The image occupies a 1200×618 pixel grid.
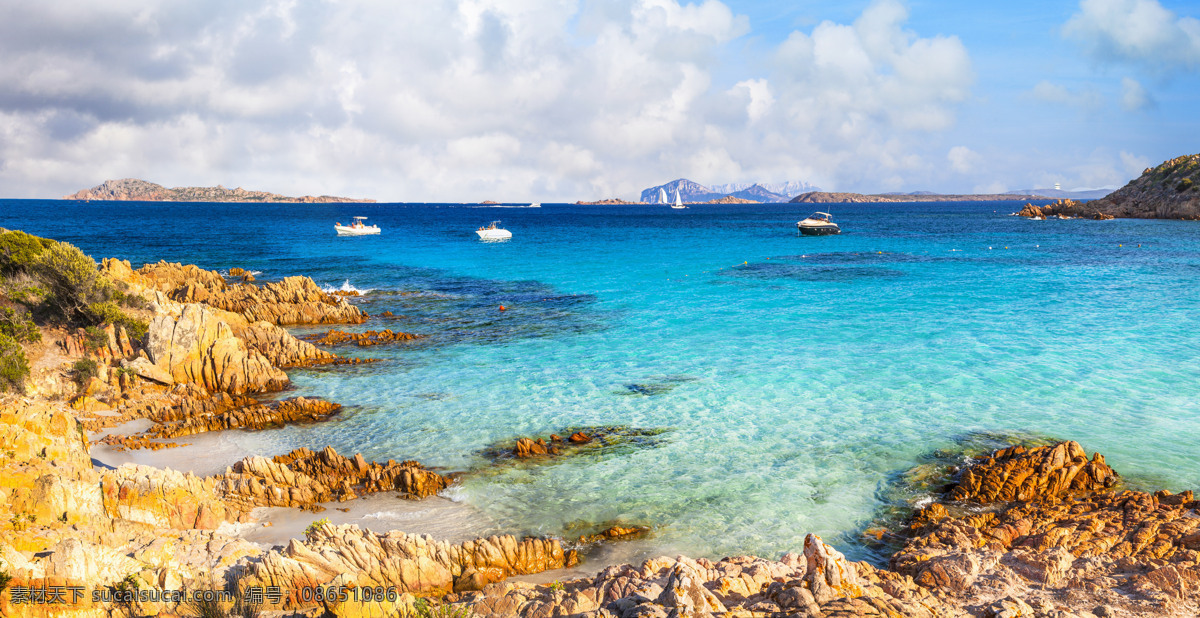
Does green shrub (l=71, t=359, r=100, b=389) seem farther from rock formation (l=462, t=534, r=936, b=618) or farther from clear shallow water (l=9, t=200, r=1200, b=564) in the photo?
rock formation (l=462, t=534, r=936, b=618)

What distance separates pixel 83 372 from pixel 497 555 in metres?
15.9

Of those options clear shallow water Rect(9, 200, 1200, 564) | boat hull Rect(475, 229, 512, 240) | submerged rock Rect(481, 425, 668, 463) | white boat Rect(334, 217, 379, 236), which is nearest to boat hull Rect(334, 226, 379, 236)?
white boat Rect(334, 217, 379, 236)

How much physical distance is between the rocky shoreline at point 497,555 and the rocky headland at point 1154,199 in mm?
107847

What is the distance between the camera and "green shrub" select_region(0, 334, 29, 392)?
16328 mm

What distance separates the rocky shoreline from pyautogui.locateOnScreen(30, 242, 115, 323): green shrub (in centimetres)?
873

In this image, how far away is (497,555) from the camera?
399 inches

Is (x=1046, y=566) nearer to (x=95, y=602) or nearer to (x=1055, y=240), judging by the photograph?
(x=95, y=602)

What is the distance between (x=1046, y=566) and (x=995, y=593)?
1.32m

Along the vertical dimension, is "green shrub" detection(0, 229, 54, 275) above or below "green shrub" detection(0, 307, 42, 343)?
above

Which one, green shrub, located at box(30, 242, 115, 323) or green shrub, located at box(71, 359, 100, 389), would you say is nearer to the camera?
green shrub, located at box(71, 359, 100, 389)

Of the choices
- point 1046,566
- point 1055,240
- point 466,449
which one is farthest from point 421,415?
point 1055,240

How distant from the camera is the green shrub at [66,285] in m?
21.3

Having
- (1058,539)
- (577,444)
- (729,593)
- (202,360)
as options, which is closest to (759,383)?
(577,444)

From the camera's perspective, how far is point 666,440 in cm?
1553
